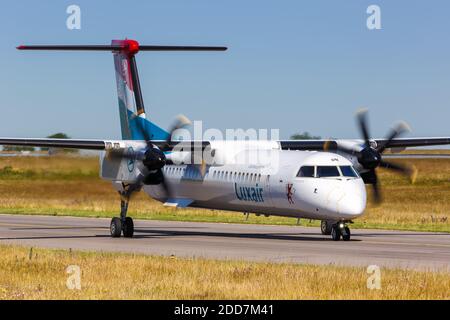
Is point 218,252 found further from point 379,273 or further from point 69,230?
point 69,230

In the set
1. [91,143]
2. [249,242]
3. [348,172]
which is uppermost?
[91,143]

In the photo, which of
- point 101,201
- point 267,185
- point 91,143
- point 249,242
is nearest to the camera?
point 249,242

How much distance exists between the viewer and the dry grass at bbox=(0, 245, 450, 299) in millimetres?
16172

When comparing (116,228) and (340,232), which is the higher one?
(116,228)

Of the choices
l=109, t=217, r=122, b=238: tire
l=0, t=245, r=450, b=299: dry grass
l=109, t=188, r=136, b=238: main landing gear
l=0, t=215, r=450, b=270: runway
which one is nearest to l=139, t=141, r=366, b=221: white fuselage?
l=0, t=215, r=450, b=270: runway

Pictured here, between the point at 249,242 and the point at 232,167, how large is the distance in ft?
12.2

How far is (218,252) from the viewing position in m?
25.0

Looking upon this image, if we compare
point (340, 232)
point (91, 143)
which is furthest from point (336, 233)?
point (91, 143)

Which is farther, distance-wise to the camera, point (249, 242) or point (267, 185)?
point (267, 185)

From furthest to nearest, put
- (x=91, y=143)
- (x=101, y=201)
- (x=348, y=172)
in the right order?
(x=101, y=201), (x=91, y=143), (x=348, y=172)

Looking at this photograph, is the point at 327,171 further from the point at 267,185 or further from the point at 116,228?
the point at 116,228

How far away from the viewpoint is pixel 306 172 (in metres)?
28.5
